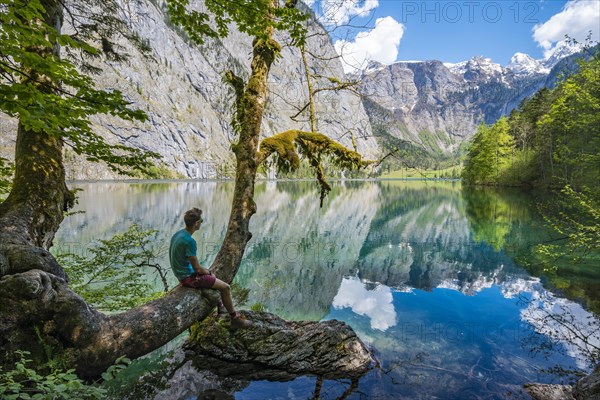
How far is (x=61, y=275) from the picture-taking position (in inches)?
188

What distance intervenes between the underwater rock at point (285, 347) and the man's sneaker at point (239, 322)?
104mm

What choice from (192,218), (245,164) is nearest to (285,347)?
(192,218)

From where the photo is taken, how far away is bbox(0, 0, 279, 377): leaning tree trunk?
408 cm

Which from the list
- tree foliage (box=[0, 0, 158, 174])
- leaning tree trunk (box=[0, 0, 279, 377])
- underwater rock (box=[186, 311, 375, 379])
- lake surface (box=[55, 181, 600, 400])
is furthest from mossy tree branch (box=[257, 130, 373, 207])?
lake surface (box=[55, 181, 600, 400])

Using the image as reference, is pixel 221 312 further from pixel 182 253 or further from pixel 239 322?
pixel 182 253

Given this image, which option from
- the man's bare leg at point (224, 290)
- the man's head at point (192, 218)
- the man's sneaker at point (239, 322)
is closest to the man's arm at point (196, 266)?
the man's bare leg at point (224, 290)

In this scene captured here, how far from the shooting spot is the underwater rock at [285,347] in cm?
685

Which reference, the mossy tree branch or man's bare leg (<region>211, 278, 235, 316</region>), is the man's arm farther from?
the mossy tree branch

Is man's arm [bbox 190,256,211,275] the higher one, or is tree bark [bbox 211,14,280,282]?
tree bark [bbox 211,14,280,282]

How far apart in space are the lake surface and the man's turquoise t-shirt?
2346 millimetres

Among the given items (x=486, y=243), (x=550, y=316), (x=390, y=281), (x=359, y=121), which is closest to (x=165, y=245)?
(x=390, y=281)

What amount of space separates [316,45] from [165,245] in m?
16.6

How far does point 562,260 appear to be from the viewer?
1647cm

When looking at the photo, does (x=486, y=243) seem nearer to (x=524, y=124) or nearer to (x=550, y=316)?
(x=550, y=316)
